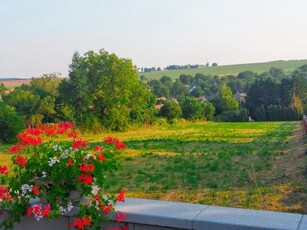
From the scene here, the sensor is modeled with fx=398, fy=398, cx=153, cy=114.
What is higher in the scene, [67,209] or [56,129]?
[56,129]

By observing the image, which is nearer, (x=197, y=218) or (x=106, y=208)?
(x=197, y=218)

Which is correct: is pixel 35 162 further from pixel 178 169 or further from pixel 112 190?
pixel 178 169

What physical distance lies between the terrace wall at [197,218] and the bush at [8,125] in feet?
72.5

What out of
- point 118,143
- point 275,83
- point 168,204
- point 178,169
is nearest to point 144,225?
point 168,204

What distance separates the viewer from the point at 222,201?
6266mm

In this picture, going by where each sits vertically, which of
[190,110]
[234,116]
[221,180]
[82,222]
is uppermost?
[82,222]

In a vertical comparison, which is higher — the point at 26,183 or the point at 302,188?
the point at 26,183

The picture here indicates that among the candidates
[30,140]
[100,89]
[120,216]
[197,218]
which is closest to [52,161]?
[30,140]

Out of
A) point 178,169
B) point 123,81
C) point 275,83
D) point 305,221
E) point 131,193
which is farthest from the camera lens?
point 275,83

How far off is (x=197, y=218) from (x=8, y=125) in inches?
904

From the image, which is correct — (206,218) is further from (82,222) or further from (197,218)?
(82,222)

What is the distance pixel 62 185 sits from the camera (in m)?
2.85

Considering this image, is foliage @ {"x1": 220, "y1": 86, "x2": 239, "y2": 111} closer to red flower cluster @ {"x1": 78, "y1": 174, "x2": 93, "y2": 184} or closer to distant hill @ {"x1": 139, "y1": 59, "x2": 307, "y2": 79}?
distant hill @ {"x1": 139, "y1": 59, "x2": 307, "y2": 79}

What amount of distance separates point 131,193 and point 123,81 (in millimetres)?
24283
